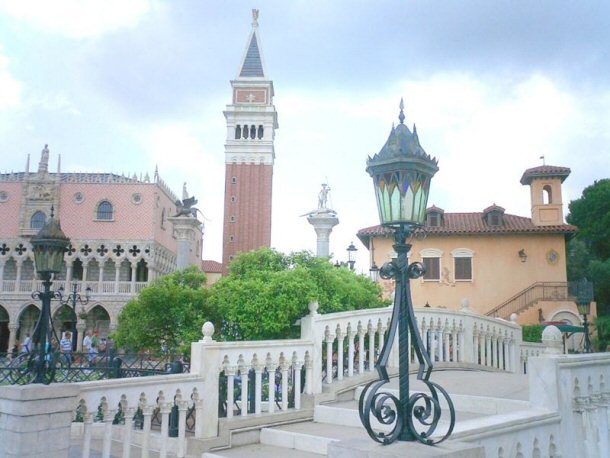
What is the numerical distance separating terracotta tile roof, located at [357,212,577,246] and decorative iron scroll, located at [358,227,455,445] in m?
22.7

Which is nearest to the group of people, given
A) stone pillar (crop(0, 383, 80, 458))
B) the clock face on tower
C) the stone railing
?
the stone railing

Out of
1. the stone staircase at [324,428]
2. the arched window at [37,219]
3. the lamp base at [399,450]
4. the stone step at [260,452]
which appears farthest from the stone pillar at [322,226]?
the arched window at [37,219]

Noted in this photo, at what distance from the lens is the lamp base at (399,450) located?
2.96 meters

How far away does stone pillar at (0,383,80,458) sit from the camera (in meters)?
4.55

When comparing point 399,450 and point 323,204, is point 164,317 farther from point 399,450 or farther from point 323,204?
point 323,204

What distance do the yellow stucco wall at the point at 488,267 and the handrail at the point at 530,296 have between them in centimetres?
107

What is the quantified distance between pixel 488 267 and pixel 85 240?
2626 centimetres

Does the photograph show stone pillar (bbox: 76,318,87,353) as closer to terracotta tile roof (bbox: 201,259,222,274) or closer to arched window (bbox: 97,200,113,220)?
arched window (bbox: 97,200,113,220)

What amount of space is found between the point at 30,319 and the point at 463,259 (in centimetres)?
2842

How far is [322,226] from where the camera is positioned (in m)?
24.7

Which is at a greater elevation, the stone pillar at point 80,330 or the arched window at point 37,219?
the arched window at point 37,219

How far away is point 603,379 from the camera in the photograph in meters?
6.39

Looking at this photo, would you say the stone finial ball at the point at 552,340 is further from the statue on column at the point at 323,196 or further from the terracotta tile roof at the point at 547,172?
the terracotta tile roof at the point at 547,172

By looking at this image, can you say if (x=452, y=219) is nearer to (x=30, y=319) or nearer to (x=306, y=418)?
(x=306, y=418)
